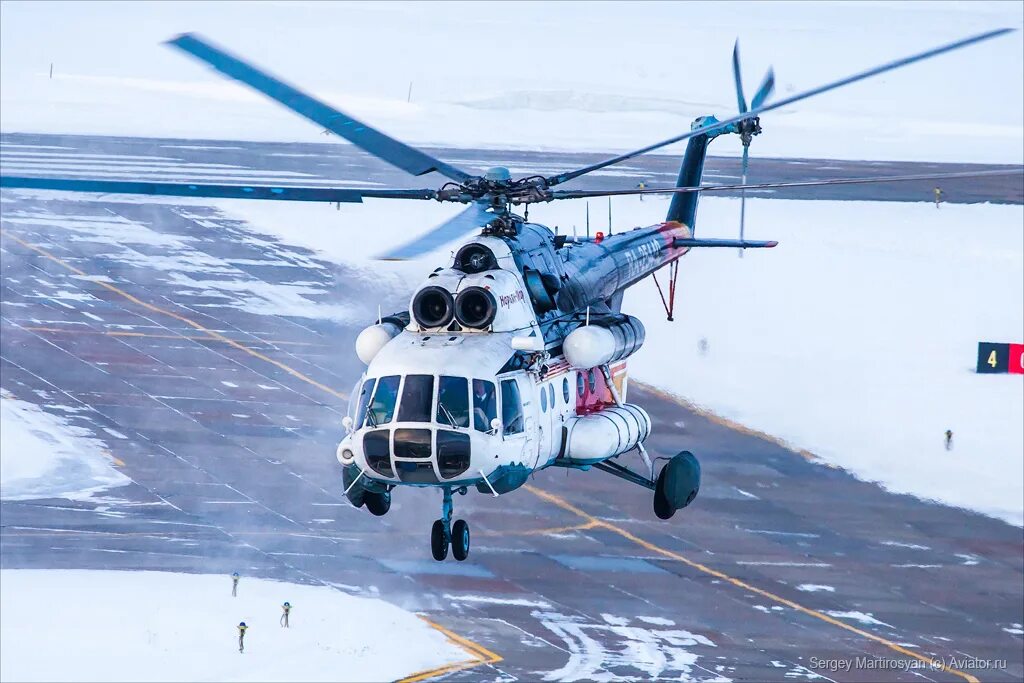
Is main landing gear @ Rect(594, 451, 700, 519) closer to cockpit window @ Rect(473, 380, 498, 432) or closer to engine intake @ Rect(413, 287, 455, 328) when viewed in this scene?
cockpit window @ Rect(473, 380, 498, 432)

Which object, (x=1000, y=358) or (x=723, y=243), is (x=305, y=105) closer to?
(x=723, y=243)

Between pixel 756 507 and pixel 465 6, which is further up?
pixel 465 6

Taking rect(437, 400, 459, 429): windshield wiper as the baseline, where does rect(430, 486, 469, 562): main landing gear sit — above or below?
below

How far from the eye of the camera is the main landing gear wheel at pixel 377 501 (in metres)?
24.1

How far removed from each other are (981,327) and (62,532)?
33.6m

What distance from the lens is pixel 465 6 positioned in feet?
518

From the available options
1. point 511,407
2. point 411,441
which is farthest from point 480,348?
point 411,441

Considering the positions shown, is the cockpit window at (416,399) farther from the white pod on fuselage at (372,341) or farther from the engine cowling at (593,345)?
the engine cowling at (593,345)

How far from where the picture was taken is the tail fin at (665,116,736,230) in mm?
35438

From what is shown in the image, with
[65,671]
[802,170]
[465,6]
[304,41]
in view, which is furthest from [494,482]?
[465,6]

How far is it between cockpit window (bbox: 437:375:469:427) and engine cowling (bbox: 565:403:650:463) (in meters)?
3.20

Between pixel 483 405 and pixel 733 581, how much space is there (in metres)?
19.1

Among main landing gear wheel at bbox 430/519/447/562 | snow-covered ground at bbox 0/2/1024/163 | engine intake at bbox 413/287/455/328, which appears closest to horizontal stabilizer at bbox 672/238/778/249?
engine intake at bbox 413/287/455/328

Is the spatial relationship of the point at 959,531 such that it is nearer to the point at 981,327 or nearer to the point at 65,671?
the point at 981,327
